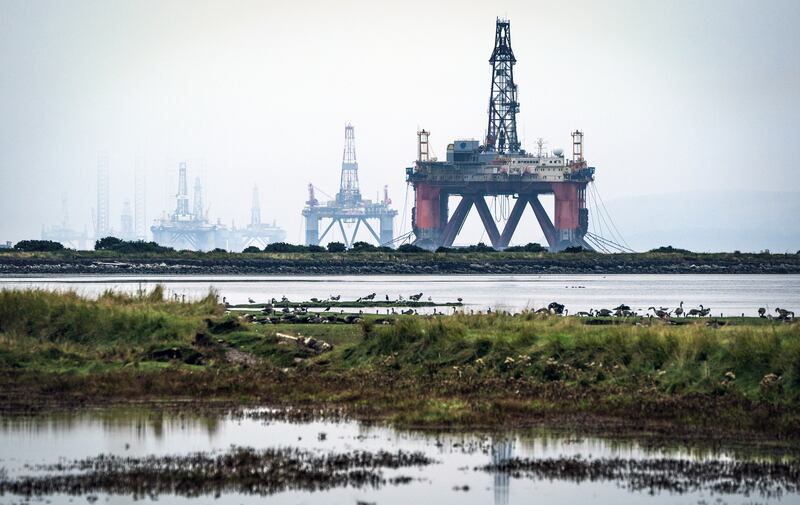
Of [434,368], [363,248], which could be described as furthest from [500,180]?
[434,368]

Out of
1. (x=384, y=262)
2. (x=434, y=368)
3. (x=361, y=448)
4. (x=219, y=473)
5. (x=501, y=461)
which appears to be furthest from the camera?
(x=384, y=262)

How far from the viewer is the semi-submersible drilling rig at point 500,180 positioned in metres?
178

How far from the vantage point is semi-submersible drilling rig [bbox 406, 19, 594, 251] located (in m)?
178

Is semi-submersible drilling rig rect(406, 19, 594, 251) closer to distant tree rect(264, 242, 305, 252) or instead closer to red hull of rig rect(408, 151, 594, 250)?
red hull of rig rect(408, 151, 594, 250)

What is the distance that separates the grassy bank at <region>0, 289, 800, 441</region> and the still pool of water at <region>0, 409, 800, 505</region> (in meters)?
1.69

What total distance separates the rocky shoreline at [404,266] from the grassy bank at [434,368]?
2949 inches

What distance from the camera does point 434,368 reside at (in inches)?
1145

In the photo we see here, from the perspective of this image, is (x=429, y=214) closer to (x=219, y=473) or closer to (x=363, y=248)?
(x=363, y=248)

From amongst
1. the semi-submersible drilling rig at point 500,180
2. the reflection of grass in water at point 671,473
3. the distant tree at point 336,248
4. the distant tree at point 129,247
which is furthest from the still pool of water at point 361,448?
the semi-submersible drilling rig at point 500,180

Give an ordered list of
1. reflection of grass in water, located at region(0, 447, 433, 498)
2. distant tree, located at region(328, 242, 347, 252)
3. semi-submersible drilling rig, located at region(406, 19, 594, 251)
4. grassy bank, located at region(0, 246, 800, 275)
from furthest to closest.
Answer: semi-submersible drilling rig, located at region(406, 19, 594, 251), distant tree, located at region(328, 242, 347, 252), grassy bank, located at region(0, 246, 800, 275), reflection of grass in water, located at region(0, 447, 433, 498)

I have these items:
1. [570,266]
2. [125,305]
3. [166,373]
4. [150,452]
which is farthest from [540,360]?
[570,266]

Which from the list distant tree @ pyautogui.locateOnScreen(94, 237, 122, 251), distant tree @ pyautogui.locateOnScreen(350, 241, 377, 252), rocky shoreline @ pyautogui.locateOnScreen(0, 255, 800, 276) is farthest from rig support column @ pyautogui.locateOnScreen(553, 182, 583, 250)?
distant tree @ pyautogui.locateOnScreen(94, 237, 122, 251)

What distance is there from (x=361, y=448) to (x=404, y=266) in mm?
105897

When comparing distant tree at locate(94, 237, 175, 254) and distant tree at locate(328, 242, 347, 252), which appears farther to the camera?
distant tree at locate(328, 242, 347, 252)
